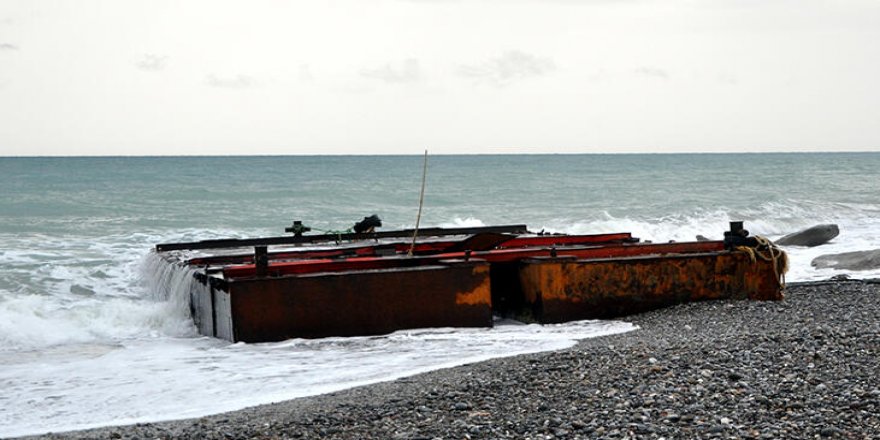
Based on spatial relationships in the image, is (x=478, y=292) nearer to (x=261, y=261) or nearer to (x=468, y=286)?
(x=468, y=286)

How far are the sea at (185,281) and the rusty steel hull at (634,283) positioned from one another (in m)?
0.23

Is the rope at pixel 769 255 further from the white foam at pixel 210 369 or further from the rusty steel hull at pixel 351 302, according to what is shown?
the rusty steel hull at pixel 351 302

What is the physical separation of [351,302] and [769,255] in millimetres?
3895

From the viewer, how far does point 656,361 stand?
652 cm

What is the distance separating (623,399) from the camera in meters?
5.65

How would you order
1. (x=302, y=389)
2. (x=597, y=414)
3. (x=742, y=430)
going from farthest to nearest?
1. (x=302, y=389)
2. (x=597, y=414)
3. (x=742, y=430)

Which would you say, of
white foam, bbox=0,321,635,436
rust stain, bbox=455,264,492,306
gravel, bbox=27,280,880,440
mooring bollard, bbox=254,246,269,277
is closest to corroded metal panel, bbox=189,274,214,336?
white foam, bbox=0,321,635,436

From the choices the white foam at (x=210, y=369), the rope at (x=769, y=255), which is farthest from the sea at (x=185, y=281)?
the rope at (x=769, y=255)

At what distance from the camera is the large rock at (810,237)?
20484mm

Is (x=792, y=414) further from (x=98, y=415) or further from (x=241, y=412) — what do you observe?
(x=98, y=415)

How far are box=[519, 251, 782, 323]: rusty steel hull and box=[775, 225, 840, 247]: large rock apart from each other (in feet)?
37.7

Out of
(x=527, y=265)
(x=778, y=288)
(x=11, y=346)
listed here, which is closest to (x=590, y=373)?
(x=527, y=265)

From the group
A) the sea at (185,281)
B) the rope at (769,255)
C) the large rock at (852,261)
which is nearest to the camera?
the sea at (185,281)

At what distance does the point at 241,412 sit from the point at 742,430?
2.84 meters
